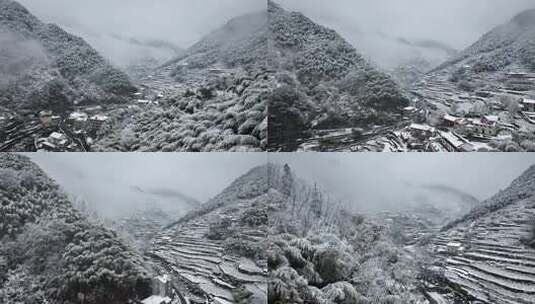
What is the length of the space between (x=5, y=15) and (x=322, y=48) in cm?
213

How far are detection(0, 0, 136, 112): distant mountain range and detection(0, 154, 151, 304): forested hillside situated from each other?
44 centimetres

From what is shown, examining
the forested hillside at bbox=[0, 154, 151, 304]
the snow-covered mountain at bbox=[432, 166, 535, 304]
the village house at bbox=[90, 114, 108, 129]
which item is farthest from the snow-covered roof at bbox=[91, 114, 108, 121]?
the snow-covered mountain at bbox=[432, 166, 535, 304]

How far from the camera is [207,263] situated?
3.39m

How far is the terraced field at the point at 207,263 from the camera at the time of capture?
3.33 metres

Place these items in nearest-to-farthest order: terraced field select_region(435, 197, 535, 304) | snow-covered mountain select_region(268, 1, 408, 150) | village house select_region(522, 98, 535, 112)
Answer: terraced field select_region(435, 197, 535, 304), village house select_region(522, 98, 535, 112), snow-covered mountain select_region(268, 1, 408, 150)

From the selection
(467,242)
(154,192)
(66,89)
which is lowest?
(467,242)

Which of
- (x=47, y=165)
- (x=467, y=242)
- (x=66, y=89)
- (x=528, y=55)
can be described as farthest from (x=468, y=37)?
(x=47, y=165)

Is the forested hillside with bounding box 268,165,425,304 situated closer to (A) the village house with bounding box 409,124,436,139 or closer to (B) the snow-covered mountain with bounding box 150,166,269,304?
(B) the snow-covered mountain with bounding box 150,166,269,304

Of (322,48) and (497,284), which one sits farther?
(322,48)

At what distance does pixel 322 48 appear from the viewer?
3.51 m

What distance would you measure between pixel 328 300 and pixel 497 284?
1.08 m

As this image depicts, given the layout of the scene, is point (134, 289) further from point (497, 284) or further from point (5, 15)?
point (497, 284)

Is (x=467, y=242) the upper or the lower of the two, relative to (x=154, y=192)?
lower

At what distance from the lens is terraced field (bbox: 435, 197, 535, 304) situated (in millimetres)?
3215
